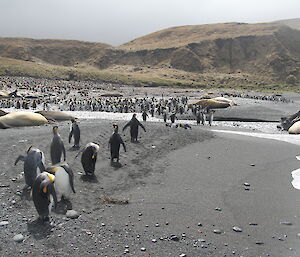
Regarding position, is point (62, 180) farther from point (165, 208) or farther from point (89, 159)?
point (165, 208)

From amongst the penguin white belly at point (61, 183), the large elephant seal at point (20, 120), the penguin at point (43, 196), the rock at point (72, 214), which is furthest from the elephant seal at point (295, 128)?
the penguin at point (43, 196)

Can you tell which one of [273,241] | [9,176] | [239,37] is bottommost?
[273,241]

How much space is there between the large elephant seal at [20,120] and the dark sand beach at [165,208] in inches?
176

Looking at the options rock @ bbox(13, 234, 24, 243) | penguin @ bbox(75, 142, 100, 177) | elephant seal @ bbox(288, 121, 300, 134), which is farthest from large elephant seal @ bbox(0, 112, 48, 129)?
elephant seal @ bbox(288, 121, 300, 134)

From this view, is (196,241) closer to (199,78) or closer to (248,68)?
(199,78)

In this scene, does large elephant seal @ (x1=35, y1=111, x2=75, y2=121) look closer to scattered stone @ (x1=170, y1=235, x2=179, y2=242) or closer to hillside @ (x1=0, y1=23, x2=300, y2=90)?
scattered stone @ (x1=170, y1=235, x2=179, y2=242)

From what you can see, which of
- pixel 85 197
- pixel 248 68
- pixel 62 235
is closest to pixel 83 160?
pixel 85 197

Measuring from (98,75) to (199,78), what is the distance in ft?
86.1

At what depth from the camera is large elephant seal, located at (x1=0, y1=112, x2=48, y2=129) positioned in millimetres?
17427

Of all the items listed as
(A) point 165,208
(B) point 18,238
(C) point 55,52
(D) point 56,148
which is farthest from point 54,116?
(C) point 55,52

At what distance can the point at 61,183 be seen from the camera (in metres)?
7.52

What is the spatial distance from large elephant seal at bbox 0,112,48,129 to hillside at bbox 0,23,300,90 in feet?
221

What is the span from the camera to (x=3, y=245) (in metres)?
5.87

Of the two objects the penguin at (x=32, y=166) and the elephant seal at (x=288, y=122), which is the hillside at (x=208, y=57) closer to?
the elephant seal at (x=288, y=122)
